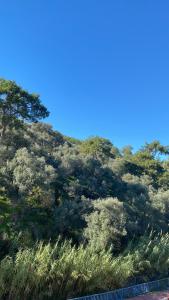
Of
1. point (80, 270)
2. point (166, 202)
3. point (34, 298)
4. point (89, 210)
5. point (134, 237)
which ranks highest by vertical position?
point (166, 202)

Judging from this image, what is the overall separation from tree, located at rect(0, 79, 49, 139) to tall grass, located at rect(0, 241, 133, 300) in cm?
1468

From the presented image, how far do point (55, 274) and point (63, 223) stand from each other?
765 cm

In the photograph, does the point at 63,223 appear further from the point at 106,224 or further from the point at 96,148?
the point at 96,148

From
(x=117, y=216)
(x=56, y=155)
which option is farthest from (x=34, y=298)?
(x=56, y=155)

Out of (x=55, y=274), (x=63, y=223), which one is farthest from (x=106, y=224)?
(x=55, y=274)

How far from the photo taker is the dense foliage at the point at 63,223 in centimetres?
1128

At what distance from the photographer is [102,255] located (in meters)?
14.4

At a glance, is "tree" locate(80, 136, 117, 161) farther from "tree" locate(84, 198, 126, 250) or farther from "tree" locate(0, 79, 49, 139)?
"tree" locate(84, 198, 126, 250)

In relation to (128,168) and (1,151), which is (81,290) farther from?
(128,168)

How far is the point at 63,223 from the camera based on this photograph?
1892cm

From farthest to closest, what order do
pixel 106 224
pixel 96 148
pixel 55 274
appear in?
1. pixel 96 148
2. pixel 106 224
3. pixel 55 274

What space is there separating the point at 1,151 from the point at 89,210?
723cm

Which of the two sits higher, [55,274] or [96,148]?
[96,148]

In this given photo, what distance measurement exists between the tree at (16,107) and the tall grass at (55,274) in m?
14.7
